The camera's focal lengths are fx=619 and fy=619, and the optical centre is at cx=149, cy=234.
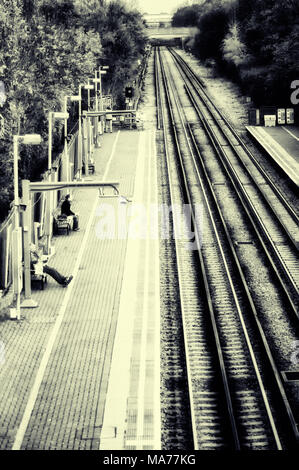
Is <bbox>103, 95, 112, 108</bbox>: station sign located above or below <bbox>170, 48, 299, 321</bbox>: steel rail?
above

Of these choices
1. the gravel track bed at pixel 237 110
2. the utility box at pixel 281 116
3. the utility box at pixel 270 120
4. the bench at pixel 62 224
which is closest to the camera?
the bench at pixel 62 224

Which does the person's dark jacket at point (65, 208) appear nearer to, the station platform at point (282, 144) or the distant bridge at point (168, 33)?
the station platform at point (282, 144)

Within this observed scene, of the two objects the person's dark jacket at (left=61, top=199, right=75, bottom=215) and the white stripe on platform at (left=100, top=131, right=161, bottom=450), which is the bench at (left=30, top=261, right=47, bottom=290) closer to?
the white stripe on platform at (left=100, top=131, right=161, bottom=450)

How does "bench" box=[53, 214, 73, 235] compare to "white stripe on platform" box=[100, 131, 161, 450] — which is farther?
"bench" box=[53, 214, 73, 235]

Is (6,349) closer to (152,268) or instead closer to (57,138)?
(152,268)

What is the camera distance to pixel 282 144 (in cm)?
3384

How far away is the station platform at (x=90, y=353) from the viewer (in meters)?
10.2

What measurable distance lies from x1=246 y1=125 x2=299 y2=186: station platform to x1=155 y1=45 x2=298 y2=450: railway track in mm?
7912

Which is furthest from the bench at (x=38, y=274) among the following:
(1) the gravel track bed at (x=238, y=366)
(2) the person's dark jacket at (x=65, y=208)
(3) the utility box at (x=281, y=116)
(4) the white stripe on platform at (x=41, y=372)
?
(3) the utility box at (x=281, y=116)

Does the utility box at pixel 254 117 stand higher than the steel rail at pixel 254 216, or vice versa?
the utility box at pixel 254 117

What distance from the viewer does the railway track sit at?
10586mm

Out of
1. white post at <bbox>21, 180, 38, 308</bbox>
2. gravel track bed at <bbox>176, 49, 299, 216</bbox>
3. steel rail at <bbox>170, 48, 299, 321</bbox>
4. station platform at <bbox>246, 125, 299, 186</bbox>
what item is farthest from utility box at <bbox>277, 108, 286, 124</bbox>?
white post at <bbox>21, 180, 38, 308</bbox>

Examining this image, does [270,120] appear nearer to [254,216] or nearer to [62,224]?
[254,216]

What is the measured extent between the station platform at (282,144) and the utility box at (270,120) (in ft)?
1.29
